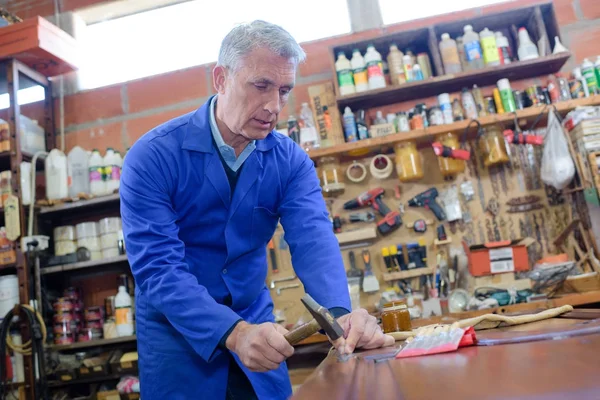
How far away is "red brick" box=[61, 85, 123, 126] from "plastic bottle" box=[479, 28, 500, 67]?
244 cm

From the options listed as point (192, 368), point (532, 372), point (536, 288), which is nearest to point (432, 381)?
point (532, 372)

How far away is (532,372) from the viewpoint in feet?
1.99

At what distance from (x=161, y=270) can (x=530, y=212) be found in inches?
95.1

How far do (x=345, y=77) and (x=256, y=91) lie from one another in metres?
1.82

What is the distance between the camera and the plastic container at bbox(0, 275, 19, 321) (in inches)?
123

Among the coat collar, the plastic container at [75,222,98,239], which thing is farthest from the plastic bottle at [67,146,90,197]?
the coat collar

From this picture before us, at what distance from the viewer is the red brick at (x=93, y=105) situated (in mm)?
3773

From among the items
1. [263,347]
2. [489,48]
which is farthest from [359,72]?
[263,347]

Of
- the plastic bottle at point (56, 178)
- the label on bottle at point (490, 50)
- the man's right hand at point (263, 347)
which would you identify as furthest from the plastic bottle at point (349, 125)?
the man's right hand at point (263, 347)

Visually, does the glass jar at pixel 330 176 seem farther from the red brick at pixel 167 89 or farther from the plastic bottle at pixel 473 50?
the red brick at pixel 167 89

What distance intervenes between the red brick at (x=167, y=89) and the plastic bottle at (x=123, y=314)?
1329 millimetres

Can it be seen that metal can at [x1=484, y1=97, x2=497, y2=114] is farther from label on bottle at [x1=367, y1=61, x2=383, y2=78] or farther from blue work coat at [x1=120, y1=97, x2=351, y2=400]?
blue work coat at [x1=120, y1=97, x2=351, y2=400]

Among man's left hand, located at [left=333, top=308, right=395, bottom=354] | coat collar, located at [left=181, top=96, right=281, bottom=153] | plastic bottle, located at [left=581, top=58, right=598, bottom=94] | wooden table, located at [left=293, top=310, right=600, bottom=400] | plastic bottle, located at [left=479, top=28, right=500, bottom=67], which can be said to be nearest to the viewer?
wooden table, located at [left=293, top=310, right=600, bottom=400]

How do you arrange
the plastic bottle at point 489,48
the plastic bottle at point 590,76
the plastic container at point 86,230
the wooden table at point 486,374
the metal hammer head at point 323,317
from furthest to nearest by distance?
the plastic container at point 86,230, the plastic bottle at point 489,48, the plastic bottle at point 590,76, the metal hammer head at point 323,317, the wooden table at point 486,374
